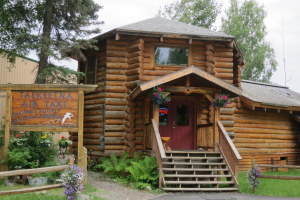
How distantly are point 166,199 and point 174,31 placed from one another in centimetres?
749

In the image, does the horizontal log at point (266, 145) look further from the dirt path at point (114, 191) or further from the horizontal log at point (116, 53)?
the dirt path at point (114, 191)

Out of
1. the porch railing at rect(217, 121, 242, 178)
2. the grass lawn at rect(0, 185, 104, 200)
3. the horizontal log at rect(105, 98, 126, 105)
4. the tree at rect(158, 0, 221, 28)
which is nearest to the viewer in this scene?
the grass lawn at rect(0, 185, 104, 200)

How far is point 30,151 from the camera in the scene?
35.3 ft

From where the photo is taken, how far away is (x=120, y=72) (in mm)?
14938

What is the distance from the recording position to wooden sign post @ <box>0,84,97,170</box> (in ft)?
34.9

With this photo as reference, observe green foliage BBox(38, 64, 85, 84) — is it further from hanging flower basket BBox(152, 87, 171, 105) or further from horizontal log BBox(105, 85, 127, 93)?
hanging flower basket BBox(152, 87, 171, 105)

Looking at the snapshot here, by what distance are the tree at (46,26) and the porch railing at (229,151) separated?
259 inches

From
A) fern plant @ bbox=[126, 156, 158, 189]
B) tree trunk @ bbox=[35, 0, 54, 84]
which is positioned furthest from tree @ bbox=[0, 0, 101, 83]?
fern plant @ bbox=[126, 156, 158, 189]

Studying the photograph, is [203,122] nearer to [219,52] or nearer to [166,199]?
[219,52]

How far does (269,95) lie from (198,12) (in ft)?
60.7

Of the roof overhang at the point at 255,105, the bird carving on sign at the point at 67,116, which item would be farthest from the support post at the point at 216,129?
the bird carving on sign at the point at 67,116

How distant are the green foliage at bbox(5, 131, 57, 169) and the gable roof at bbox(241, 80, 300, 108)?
9.94m

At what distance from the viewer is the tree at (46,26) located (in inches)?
556

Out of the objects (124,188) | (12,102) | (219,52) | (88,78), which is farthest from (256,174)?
(88,78)
